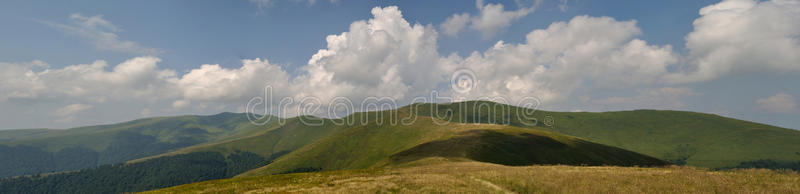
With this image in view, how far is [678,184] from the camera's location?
68.1ft

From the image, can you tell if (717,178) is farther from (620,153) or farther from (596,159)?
(620,153)

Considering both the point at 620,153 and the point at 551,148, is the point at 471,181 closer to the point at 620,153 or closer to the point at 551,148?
the point at 551,148

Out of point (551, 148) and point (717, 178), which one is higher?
point (717, 178)

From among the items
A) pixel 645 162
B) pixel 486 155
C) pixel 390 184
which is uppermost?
pixel 390 184

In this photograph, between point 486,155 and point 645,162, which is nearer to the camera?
point 486,155

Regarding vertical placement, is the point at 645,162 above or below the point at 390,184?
below

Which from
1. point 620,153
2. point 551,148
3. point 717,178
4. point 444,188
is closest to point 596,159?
point 551,148

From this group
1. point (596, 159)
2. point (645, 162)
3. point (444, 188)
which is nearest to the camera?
point (444, 188)

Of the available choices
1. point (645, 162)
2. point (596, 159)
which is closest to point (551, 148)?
point (596, 159)

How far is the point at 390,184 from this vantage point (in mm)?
25391

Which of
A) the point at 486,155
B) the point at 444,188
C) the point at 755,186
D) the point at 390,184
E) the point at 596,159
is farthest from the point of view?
the point at 596,159

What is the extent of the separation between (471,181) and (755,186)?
56.4ft

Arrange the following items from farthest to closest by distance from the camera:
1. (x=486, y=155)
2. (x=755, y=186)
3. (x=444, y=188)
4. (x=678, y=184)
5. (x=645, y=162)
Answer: (x=645, y=162), (x=486, y=155), (x=444, y=188), (x=678, y=184), (x=755, y=186)

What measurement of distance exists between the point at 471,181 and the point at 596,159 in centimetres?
10641
